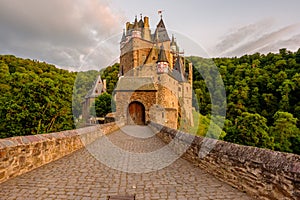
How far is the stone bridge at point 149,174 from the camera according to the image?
3076 mm

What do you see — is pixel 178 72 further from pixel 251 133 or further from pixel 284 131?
pixel 284 131

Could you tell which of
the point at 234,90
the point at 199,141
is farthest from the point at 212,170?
the point at 234,90

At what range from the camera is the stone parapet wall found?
8.80 feet

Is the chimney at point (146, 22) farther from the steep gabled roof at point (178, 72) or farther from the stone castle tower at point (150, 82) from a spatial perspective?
the steep gabled roof at point (178, 72)

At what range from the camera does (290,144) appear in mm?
34562

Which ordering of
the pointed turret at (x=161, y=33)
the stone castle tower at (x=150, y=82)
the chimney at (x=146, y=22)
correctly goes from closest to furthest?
the stone castle tower at (x=150, y=82) < the pointed turret at (x=161, y=33) < the chimney at (x=146, y=22)

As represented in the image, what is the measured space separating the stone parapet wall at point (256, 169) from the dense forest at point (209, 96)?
65.8ft

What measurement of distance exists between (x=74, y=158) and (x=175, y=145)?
3.24 m

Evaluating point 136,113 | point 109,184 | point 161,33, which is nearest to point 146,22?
point 161,33

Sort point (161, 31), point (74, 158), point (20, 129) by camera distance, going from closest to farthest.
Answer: point (74, 158), point (20, 129), point (161, 31)

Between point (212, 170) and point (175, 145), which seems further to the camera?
point (175, 145)

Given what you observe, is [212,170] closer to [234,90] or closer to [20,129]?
[20,129]

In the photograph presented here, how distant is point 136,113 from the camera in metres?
24.3

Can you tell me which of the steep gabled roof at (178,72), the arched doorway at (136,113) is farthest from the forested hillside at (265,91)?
the arched doorway at (136,113)
